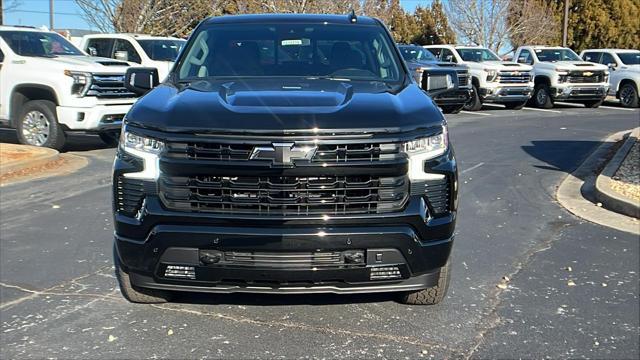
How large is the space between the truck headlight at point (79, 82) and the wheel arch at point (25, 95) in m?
0.36

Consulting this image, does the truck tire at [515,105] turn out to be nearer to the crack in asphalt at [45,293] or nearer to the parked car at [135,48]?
the parked car at [135,48]

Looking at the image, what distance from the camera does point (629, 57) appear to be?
2239 cm

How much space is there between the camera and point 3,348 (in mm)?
3787

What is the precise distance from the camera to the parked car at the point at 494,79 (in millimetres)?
19359

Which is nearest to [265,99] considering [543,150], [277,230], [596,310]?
[277,230]

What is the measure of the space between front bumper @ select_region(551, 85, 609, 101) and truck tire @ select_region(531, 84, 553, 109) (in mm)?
359

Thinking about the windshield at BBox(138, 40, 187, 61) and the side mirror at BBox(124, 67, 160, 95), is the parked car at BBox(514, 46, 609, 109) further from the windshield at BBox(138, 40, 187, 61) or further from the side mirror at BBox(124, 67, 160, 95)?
the side mirror at BBox(124, 67, 160, 95)

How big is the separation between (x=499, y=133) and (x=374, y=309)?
1071cm

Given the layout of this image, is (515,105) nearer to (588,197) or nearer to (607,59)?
(607,59)

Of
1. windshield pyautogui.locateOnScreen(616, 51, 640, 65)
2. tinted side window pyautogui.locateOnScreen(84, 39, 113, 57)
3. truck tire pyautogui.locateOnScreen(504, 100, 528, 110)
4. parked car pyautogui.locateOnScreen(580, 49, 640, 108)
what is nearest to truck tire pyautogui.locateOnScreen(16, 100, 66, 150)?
tinted side window pyautogui.locateOnScreen(84, 39, 113, 57)

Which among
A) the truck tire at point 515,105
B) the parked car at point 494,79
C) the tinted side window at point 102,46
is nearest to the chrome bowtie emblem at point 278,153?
the tinted side window at point 102,46

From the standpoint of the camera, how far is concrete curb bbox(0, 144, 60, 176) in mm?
9159

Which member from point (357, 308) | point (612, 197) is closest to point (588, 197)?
point (612, 197)

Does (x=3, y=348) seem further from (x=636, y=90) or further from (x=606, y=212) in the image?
(x=636, y=90)
